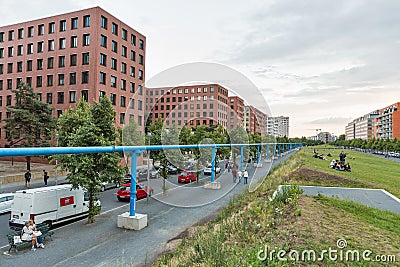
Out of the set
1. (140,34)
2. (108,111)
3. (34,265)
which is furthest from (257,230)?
(140,34)

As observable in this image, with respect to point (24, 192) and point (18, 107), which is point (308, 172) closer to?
point (24, 192)

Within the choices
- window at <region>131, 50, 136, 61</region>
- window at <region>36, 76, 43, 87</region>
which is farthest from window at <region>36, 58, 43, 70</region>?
window at <region>131, 50, 136, 61</region>

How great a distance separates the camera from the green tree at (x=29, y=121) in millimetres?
38156

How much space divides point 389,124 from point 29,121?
162 metres

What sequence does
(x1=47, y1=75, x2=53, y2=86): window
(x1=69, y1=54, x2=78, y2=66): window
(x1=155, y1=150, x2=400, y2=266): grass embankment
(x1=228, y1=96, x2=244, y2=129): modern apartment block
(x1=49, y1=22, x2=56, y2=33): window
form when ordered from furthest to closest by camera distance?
(x1=49, y1=22, x2=56, y2=33): window → (x1=47, y1=75, x2=53, y2=86): window → (x1=69, y1=54, x2=78, y2=66): window → (x1=228, y1=96, x2=244, y2=129): modern apartment block → (x1=155, y1=150, x2=400, y2=266): grass embankment

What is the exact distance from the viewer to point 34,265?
37.4ft

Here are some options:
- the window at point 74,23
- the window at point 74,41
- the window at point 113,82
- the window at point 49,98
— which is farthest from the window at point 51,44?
the window at point 113,82

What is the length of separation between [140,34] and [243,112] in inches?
1944

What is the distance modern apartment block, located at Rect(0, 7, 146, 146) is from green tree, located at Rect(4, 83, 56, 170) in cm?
687

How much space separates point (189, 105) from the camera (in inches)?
375

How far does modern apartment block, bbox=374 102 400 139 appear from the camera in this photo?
13325 centimetres

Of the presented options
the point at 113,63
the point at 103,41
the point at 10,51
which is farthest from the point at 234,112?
the point at 10,51

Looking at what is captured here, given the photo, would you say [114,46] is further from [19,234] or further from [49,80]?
[19,234]

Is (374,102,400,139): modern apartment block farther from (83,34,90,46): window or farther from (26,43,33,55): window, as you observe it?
(26,43,33,55): window
